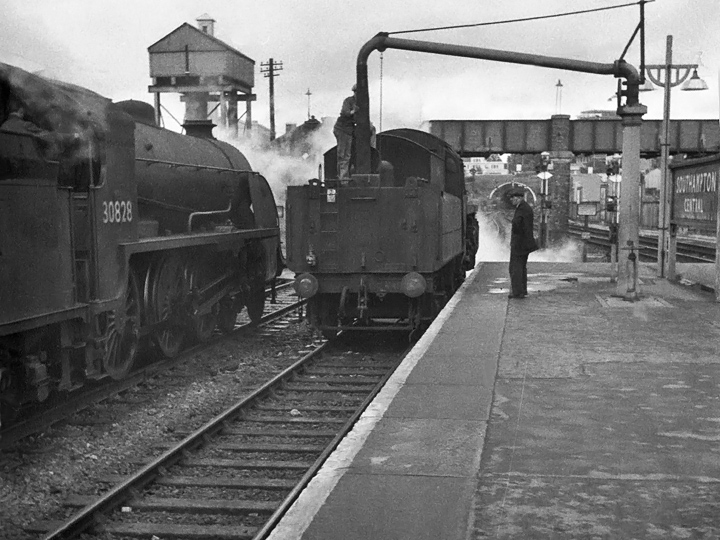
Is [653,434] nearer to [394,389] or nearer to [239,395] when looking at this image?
[394,389]

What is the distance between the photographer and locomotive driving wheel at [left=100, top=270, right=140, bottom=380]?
26.7 ft

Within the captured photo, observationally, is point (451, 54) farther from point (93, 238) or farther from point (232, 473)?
point (232, 473)

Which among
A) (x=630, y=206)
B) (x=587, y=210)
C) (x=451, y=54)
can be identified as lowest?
(x=587, y=210)

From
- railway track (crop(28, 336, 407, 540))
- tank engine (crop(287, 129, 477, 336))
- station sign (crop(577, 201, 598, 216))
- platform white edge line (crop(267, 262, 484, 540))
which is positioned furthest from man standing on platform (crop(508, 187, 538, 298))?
station sign (crop(577, 201, 598, 216))

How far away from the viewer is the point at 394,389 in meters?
7.12

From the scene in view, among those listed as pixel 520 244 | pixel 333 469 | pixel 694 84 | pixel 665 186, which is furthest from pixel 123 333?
pixel 694 84

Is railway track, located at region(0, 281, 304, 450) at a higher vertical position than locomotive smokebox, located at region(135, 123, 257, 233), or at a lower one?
lower

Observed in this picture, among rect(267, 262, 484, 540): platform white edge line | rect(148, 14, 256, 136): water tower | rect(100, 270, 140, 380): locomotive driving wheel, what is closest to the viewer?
rect(267, 262, 484, 540): platform white edge line

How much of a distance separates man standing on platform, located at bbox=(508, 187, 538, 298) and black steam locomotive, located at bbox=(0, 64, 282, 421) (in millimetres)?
3905

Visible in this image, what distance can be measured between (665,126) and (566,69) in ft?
12.3

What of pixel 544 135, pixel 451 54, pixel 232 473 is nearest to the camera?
pixel 232 473

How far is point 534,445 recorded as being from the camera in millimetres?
5406

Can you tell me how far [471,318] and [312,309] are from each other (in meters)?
2.21

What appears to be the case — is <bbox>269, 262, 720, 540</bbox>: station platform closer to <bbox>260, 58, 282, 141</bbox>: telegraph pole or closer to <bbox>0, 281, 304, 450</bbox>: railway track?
<bbox>0, 281, 304, 450</bbox>: railway track
